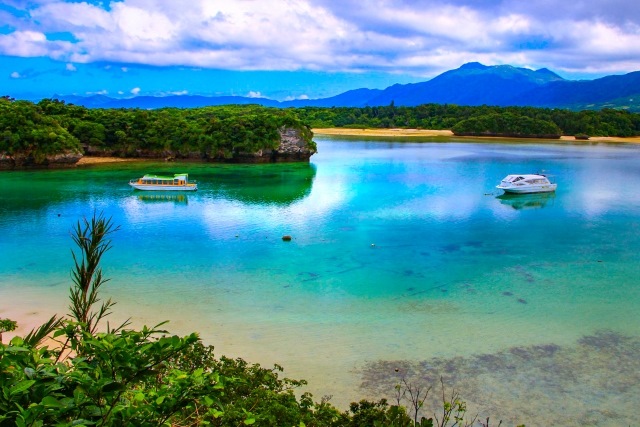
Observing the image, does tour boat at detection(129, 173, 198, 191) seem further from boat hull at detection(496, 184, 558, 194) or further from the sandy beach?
boat hull at detection(496, 184, 558, 194)

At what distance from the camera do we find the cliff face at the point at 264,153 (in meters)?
50.3

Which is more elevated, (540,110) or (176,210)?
(540,110)

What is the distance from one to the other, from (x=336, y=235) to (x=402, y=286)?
688 centimetres

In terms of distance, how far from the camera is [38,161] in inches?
1703

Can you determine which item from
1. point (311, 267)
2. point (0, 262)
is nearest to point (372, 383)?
point (311, 267)

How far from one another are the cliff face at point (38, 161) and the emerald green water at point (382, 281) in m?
8.79

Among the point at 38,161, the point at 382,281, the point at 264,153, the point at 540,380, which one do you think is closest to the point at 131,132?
the point at 38,161

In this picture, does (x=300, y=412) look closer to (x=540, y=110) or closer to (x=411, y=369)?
(x=411, y=369)

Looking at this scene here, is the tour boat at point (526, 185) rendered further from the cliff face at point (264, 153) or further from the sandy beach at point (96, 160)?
the sandy beach at point (96, 160)

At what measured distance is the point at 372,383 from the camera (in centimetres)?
1008

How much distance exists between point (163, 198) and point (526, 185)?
75.9 feet

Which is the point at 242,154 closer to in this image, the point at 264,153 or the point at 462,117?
the point at 264,153

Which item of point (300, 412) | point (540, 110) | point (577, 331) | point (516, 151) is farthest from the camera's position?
point (540, 110)

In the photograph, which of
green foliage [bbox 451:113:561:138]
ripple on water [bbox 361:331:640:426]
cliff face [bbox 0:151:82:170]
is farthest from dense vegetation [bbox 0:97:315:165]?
green foliage [bbox 451:113:561:138]
